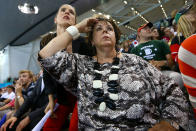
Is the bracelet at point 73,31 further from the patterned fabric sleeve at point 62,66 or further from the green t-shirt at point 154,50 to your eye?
the green t-shirt at point 154,50

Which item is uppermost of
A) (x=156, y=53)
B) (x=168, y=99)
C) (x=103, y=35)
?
(x=103, y=35)

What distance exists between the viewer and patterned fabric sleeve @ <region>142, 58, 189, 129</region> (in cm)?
91

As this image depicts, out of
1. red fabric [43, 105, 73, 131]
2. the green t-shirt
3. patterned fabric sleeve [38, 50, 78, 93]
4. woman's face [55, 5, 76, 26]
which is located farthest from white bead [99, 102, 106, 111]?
the green t-shirt

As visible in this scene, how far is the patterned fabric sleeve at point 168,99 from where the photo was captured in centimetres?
91

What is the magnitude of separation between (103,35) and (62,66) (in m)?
0.44

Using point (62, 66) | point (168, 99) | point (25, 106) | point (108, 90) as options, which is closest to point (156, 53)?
point (168, 99)

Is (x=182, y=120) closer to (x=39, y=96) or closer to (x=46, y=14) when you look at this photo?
(x=39, y=96)

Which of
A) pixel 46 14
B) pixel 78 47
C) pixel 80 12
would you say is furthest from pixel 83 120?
pixel 46 14

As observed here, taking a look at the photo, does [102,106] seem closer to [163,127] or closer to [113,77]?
[113,77]

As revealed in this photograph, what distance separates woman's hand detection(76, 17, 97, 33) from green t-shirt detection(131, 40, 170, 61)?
1.15 m

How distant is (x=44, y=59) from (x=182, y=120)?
3.13ft

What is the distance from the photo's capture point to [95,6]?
285 inches

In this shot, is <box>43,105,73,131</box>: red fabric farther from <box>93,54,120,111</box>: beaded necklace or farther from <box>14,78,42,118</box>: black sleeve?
<box>14,78,42,118</box>: black sleeve

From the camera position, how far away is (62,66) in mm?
1078
